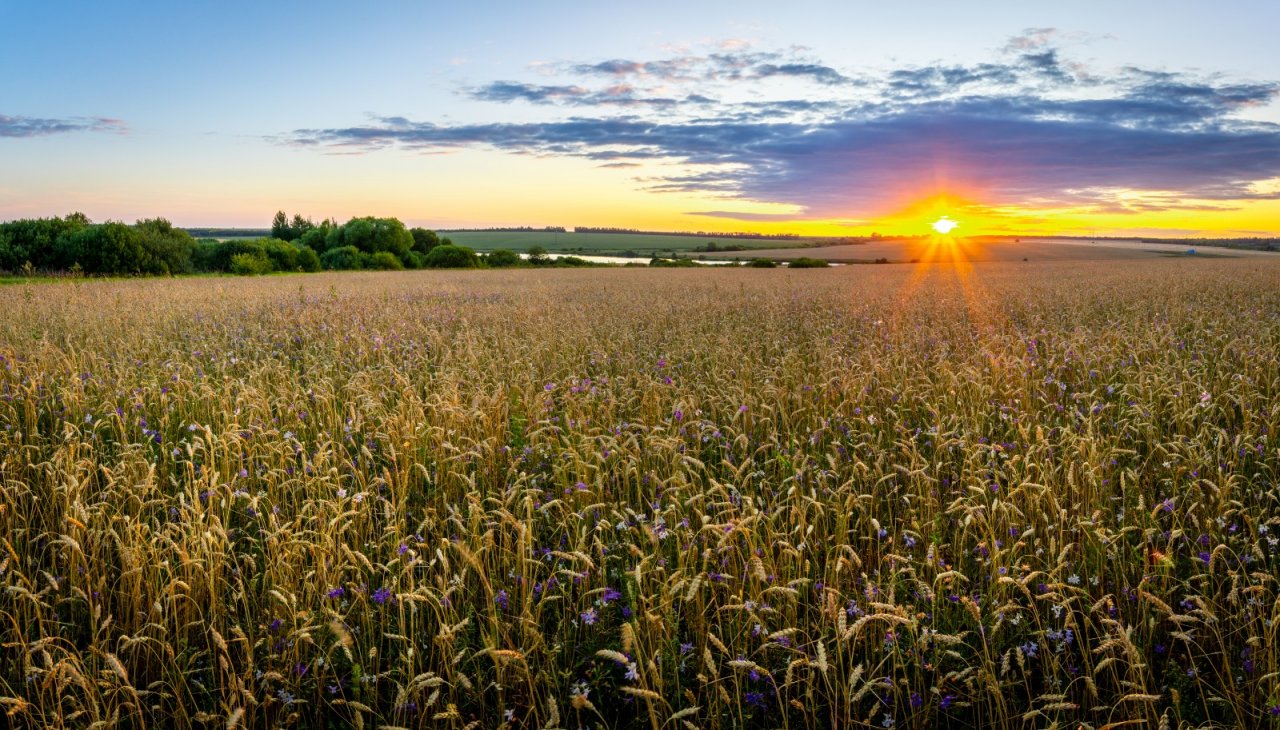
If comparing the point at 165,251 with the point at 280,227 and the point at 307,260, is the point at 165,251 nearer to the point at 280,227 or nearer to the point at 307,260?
the point at 307,260

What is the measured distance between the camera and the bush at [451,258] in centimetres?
7388

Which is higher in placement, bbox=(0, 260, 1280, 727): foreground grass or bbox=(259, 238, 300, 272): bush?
bbox=(259, 238, 300, 272): bush

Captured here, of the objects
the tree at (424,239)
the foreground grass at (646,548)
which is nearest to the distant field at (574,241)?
the tree at (424,239)

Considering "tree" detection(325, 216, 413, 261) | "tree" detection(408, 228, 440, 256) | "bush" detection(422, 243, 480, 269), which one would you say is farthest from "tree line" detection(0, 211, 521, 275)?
"tree" detection(408, 228, 440, 256)

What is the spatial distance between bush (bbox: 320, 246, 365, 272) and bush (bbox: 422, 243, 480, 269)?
7.53 meters

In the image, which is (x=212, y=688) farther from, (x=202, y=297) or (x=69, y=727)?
(x=202, y=297)

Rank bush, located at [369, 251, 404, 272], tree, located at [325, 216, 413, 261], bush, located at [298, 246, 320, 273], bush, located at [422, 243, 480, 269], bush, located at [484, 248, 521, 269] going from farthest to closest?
1. tree, located at [325, 216, 413, 261]
2. bush, located at [422, 243, 480, 269]
3. bush, located at [484, 248, 521, 269]
4. bush, located at [369, 251, 404, 272]
5. bush, located at [298, 246, 320, 273]

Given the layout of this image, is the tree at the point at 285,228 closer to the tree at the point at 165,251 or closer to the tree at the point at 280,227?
the tree at the point at 280,227

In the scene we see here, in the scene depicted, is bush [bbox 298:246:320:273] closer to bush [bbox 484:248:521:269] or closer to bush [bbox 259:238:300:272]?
bush [bbox 259:238:300:272]

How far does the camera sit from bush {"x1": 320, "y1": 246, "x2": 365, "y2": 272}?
223 feet

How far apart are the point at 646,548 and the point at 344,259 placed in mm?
71412

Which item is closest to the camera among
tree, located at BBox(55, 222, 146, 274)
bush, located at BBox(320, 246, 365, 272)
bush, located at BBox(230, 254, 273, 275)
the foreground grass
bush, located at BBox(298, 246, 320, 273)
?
the foreground grass

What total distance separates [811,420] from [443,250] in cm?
7604

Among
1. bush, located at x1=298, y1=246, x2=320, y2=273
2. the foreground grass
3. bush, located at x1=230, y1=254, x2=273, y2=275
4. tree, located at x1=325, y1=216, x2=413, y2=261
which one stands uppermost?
tree, located at x1=325, y1=216, x2=413, y2=261
